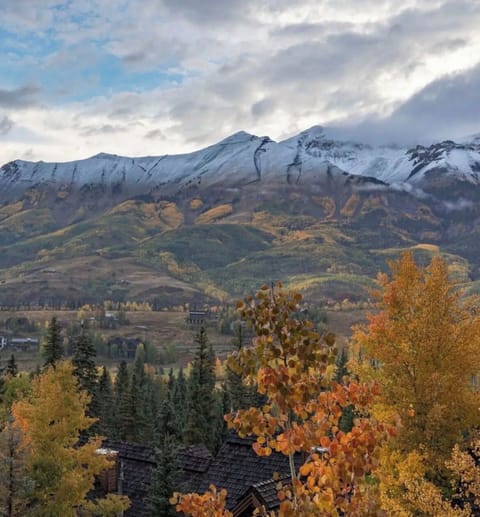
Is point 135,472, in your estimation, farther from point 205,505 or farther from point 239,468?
point 205,505

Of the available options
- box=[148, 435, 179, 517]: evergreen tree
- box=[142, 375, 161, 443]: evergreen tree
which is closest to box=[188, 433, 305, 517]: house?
box=[148, 435, 179, 517]: evergreen tree

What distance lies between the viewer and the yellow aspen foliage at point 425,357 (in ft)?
67.5

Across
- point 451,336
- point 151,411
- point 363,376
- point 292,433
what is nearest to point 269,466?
point 363,376

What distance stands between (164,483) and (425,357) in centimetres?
A: 1167

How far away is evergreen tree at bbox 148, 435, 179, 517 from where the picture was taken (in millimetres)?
25672

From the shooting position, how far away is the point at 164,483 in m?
25.8

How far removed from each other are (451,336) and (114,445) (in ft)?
63.9

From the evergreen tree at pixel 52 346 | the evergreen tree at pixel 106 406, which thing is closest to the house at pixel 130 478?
the evergreen tree at pixel 52 346

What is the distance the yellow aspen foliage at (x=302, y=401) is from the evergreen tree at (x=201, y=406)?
176ft

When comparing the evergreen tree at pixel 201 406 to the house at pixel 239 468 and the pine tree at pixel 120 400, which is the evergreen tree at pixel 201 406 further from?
the house at pixel 239 468

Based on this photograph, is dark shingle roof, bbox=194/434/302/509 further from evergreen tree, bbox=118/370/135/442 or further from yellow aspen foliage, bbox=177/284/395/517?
evergreen tree, bbox=118/370/135/442

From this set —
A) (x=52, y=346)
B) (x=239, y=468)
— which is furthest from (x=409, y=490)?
(x=52, y=346)

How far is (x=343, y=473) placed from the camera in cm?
771

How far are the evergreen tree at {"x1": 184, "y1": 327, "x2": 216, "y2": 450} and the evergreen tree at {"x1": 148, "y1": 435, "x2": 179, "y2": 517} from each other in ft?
112
